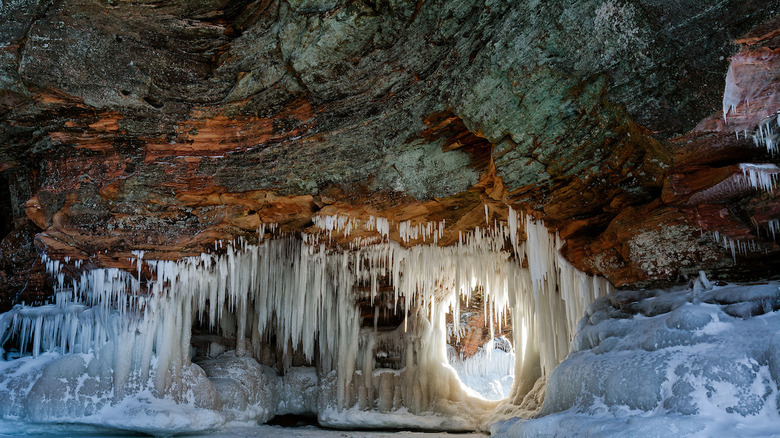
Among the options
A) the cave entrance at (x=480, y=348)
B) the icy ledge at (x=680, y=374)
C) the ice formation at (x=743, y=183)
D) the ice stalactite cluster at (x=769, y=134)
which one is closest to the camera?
the icy ledge at (x=680, y=374)

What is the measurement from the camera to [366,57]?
27.0 ft

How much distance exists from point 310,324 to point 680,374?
336 inches

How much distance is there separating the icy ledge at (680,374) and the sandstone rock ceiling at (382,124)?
1366 millimetres

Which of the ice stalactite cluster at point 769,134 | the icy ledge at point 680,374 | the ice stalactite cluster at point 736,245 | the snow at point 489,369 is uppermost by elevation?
the ice stalactite cluster at point 769,134

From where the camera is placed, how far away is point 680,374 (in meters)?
4.44

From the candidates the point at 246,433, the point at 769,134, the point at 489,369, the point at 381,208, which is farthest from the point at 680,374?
the point at 489,369

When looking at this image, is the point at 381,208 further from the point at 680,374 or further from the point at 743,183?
the point at 680,374

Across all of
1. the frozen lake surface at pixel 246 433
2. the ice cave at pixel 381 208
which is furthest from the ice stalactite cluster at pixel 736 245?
the frozen lake surface at pixel 246 433

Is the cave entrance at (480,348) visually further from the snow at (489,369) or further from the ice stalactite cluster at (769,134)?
the ice stalactite cluster at (769,134)

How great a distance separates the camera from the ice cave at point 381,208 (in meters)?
5.31

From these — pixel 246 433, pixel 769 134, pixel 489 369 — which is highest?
pixel 769 134

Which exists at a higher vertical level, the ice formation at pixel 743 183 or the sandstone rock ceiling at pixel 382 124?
the sandstone rock ceiling at pixel 382 124

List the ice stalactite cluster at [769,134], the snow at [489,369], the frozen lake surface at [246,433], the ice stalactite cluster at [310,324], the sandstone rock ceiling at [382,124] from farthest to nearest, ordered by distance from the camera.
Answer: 1. the snow at [489,369]
2. the ice stalactite cluster at [310,324]
3. the frozen lake surface at [246,433]
4. the sandstone rock ceiling at [382,124]
5. the ice stalactite cluster at [769,134]

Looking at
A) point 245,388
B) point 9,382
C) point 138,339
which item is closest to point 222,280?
point 138,339
